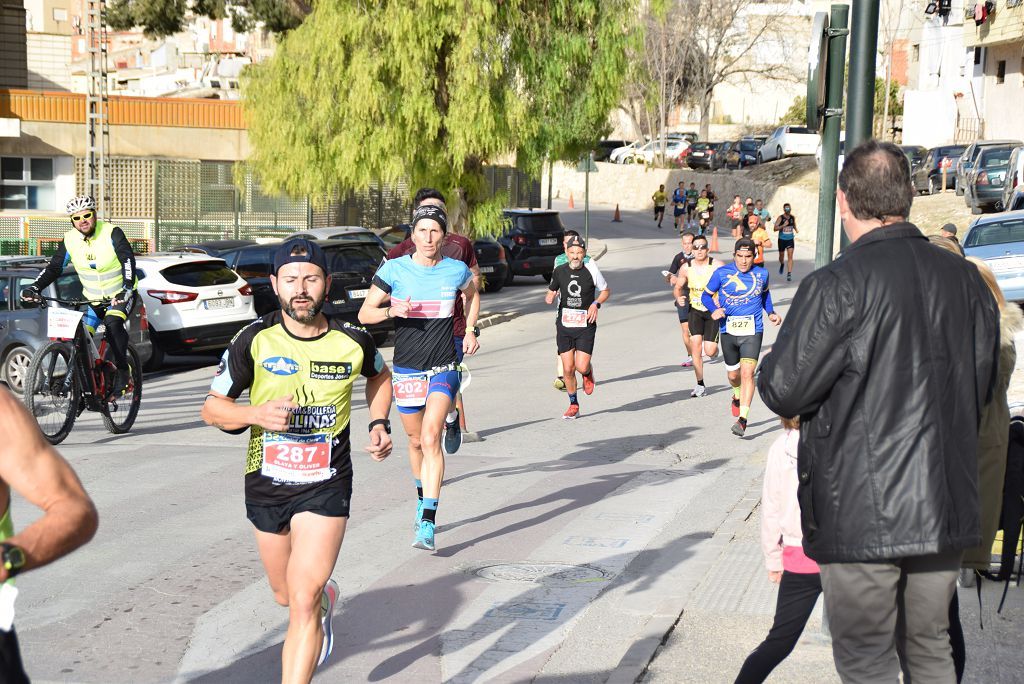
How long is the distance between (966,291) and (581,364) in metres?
10.0

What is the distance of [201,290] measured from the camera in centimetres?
1802

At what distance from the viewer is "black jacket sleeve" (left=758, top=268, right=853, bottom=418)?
365 centimetres

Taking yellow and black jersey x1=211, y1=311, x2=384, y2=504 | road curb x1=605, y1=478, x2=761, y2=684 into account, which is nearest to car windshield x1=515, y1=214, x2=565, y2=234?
road curb x1=605, y1=478, x2=761, y2=684

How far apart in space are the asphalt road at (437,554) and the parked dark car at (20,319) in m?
1.83

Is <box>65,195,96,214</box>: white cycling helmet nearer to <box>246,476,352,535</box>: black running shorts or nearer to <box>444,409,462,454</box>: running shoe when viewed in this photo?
<box>444,409,462,454</box>: running shoe

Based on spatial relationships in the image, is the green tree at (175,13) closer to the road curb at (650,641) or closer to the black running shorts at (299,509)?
the road curb at (650,641)

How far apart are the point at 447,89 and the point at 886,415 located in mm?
19461

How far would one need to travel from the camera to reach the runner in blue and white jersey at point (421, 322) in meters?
8.19

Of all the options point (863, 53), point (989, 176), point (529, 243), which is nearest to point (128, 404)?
point (863, 53)

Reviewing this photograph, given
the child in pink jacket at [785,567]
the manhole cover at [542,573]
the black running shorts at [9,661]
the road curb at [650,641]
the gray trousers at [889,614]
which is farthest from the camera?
the manhole cover at [542,573]

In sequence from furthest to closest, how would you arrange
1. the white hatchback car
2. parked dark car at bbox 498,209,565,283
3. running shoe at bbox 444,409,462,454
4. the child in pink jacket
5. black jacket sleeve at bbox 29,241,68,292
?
parked dark car at bbox 498,209,565,283 < the white hatchback car < black jacket sleeve at bbox 29,241,68,292 < running shoe at bbox 444,409,462,454 < the child in pink jacket

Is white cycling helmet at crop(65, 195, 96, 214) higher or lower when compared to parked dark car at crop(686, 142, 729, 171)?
lower

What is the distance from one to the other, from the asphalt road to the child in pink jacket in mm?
1071

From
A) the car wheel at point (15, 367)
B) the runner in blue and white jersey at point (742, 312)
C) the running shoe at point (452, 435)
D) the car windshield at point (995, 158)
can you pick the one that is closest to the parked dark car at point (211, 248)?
the car wheel at point (15, 367)
